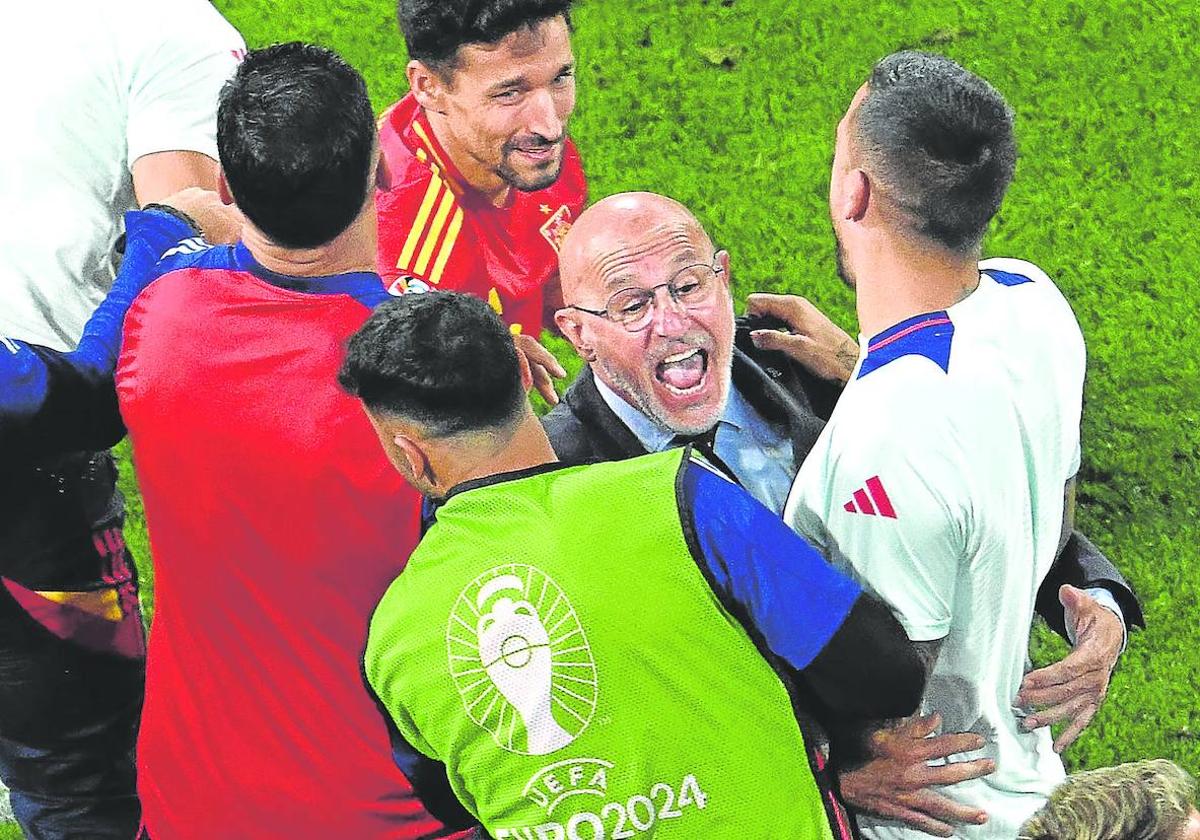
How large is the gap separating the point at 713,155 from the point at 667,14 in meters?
0.93

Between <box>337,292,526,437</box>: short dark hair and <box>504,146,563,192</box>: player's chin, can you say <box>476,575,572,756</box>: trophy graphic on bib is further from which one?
<box>504,146,563,192</box>: player's chin

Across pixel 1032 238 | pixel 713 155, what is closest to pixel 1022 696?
pixel 1032 238

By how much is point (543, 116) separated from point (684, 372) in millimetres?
922

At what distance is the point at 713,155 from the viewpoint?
5980mm

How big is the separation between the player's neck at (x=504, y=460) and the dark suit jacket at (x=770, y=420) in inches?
19.9

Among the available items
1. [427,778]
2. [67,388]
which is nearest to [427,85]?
[67,388]

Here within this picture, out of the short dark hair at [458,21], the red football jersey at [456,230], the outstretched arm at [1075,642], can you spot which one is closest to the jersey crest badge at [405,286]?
the red football jersey at [456,230]

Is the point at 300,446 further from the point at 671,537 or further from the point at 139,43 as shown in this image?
the point at 139,43

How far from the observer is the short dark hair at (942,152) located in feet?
7.59

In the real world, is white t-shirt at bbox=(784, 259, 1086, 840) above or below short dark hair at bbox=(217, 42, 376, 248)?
below

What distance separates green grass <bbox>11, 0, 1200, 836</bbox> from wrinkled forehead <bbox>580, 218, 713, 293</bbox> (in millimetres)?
2405

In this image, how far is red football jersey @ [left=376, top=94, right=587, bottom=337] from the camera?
10.9 feet

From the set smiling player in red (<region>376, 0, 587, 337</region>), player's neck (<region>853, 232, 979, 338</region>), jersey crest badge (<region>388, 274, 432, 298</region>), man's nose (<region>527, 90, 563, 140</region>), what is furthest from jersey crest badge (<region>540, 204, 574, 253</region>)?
player's neck (<region>853, 232, 979, 338</region>)

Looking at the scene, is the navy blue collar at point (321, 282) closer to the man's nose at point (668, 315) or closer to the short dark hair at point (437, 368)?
the short dark hair at point (437, 368)
